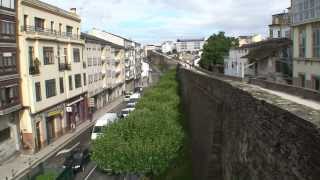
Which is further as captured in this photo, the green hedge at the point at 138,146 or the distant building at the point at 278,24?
the distant building at the point at 278,24

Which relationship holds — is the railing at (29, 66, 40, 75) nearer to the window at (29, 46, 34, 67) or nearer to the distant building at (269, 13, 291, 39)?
the window at (29, 46, 34, 67)

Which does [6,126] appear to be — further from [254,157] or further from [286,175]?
[286,175]

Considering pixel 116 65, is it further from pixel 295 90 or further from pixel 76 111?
pixel 295 90

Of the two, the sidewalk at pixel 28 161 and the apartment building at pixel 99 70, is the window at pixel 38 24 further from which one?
the apartment building at pixel 99 70

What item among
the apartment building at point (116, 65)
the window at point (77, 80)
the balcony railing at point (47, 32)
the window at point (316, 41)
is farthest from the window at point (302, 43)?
the apartment building at point (116, 65)

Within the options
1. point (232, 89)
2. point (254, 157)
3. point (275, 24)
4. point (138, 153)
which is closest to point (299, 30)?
point (138, 153)

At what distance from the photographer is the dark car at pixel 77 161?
95.5ft

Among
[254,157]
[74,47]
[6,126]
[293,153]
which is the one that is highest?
[74,47]

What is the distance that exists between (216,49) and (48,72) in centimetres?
4081

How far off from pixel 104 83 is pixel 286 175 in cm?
6310

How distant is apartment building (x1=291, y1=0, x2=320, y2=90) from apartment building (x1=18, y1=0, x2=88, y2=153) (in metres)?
21.3

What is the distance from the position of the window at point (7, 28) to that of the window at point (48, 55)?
5519 mm

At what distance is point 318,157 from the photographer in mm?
6020

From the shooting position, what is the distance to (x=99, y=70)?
2586 inches
